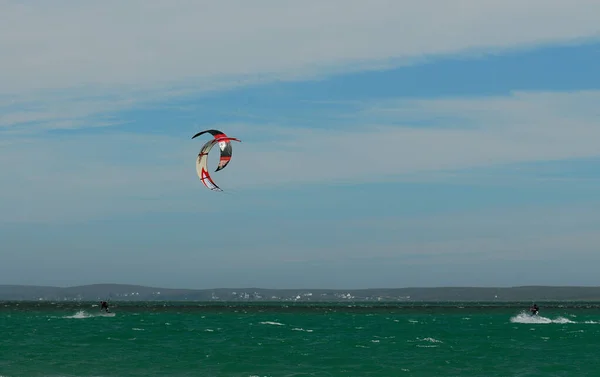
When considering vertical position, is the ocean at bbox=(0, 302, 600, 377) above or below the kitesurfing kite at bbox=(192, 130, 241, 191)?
below

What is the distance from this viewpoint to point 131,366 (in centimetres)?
5544

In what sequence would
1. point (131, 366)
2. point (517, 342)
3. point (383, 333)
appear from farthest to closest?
point (383, 333) < point (517, 342) < point (131, 366)

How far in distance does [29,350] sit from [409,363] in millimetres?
27401

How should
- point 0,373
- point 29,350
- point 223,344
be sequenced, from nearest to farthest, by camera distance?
point 0,373 < point 29,350 < point 223,344

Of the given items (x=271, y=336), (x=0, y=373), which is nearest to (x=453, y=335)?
(x=271, y=336)

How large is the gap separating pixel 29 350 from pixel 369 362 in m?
24.9

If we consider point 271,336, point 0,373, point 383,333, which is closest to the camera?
point 0,373

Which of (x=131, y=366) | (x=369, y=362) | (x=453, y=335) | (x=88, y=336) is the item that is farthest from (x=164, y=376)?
(x=453, y=335)

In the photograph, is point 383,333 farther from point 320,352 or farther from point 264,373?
point 264,373

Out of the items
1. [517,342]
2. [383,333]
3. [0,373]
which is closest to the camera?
[0,373]

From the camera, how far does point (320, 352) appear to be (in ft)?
218

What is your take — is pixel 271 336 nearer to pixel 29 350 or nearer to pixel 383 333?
pixel 383 333

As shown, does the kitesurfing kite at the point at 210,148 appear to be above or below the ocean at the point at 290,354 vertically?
above

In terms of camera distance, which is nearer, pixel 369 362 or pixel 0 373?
pixel 0 373
